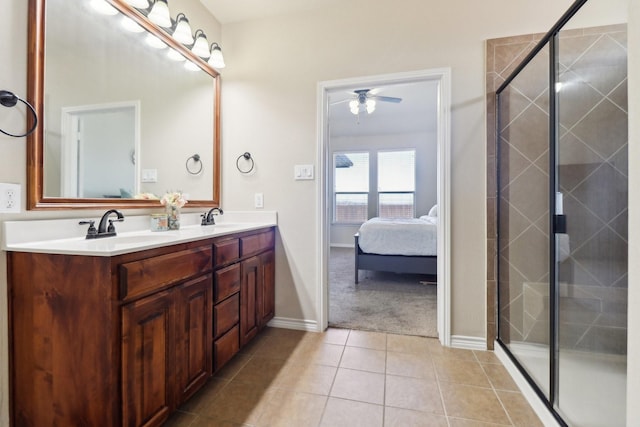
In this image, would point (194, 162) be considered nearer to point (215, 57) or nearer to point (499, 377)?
point (215, 57)

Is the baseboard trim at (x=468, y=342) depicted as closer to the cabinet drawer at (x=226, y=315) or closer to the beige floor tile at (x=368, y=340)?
the beige floor tile at (x=368, y=340)

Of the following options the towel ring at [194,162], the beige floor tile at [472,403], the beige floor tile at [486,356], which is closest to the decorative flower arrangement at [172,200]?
the towel ring at [194,162]

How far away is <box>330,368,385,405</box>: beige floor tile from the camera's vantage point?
1.48 metres

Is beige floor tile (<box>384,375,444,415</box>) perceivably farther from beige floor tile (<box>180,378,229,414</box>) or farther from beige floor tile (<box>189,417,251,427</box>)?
beige floor tile (<box>180,378,229,414</box>)

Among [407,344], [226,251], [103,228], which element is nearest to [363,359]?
[407,344]

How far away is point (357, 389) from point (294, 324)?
0.85 meters

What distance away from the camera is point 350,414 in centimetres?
135

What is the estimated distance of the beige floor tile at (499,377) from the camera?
1556 mm

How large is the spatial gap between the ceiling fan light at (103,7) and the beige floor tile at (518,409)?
2.86 meters

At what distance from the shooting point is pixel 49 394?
1.06m

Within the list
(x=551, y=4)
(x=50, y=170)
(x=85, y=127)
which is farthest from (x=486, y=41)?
(x=50, y=170)

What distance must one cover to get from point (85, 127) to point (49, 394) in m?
1.17

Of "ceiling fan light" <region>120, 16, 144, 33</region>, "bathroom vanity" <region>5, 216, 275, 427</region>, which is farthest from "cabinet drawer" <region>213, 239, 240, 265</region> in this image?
"ceiling fan light" <region>120, 16, 144, 33</region>

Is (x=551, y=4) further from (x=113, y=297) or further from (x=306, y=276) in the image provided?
(x=113, y=297)
